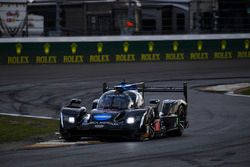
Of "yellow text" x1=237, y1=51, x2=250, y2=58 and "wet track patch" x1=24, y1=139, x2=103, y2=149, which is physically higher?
"yellow text" x1=237, y1=51, x2=250, y2=58

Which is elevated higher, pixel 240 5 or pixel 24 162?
pixel 240 5

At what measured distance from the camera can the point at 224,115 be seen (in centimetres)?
2394

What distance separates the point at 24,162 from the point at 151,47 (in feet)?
85.2

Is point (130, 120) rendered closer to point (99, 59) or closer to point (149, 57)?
point (99, 59)

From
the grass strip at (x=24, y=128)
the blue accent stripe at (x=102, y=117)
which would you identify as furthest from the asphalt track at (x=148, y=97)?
the grass strip at (x=24, y=128)

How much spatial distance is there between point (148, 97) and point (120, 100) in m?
12.2

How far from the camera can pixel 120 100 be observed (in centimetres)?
1706

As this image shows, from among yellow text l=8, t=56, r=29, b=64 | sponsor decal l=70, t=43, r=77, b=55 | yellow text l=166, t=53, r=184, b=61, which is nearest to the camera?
yellow text l=8, t=56, r=29, b=64

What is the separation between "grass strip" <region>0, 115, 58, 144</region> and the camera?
1717 cm

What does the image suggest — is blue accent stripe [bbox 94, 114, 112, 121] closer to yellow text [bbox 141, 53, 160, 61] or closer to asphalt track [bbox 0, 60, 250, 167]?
asphalt track [bbox 0, 60, 250, 167]

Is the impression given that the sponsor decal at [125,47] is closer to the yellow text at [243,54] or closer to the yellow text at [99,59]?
the yellow text at [99,59]

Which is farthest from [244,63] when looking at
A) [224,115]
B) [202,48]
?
[224,115]

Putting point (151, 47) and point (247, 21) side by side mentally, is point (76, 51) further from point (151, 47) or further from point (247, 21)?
point (247, 21)

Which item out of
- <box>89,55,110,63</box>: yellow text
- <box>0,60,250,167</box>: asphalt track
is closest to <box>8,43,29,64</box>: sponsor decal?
<box>0,60,250,167</box>: asphalt track
